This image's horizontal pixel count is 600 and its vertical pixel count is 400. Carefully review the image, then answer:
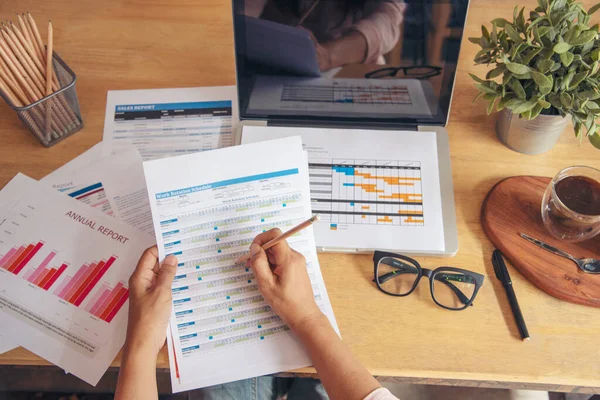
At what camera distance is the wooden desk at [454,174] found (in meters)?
0.73

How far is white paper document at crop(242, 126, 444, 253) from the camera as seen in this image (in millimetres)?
822

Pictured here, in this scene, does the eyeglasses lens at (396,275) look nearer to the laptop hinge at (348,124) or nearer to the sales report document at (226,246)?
the sales report document at (226,246)

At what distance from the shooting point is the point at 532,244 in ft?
2.64

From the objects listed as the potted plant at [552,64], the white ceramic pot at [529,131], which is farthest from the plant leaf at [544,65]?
the white ceramic pot at [529,131]

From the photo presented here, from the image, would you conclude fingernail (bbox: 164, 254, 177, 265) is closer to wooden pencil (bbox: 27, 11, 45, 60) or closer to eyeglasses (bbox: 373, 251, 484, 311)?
eyeglasses (bbox: 373, 251, 484, 311)

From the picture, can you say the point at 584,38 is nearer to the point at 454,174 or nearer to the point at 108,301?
the point at 454,174

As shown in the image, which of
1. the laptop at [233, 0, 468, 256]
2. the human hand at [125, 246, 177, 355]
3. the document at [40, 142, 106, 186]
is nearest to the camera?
the human hand at [125, 246, 177, 355]

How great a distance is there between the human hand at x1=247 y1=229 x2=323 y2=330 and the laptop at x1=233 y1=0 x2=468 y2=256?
3.4 inches

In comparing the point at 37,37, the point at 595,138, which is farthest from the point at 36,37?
the point at 595,138

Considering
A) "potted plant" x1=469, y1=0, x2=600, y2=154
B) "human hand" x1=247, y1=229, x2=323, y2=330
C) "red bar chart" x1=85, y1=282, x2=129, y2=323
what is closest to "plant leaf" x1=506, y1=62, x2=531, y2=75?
"potted plant" x1=469, y1=0, x2=600, y2=154

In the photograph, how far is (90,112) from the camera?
1.01 meters

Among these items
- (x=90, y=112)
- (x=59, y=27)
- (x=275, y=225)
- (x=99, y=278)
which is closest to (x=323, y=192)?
(x=275, y=225)

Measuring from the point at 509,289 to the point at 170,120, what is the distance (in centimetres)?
70

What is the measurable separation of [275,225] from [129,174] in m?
0.32
